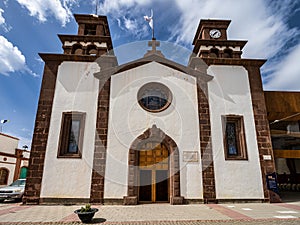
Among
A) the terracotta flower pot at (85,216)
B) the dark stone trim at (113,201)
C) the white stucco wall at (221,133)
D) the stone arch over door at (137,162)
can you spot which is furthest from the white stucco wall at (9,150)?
the white stucco wall at (221,133)

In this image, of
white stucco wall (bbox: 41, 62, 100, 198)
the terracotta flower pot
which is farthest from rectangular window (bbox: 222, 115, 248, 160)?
the terracotta flower pot

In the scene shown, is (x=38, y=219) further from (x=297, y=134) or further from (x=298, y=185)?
(x=298, y=185)

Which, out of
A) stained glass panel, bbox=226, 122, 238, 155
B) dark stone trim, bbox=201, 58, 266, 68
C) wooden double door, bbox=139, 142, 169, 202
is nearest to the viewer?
wooden double door, bbox=139, 142, 169, 202

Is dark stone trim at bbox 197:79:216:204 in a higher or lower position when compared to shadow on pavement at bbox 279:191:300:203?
higher

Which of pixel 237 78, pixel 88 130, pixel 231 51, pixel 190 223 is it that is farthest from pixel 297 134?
pixel 88 130

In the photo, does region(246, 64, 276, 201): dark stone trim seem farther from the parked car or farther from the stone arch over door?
the parked car

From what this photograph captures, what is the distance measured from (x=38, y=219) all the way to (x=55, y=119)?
16.3ft

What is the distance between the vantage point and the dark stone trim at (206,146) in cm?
973

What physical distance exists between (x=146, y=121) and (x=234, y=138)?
4624 mm

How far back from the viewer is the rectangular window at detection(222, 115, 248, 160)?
10.4 metres

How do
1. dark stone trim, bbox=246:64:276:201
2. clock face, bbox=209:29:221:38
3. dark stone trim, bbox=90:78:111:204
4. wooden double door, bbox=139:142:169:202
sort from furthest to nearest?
clock face, bbox=209:29:221:38
dark stone trim, bbox=246:64:276:201
wooden double door, bbox=139:142:169:202
dark stone trim, bbox=90:78:111:204

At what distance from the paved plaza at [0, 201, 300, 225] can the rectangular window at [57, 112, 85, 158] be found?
7.94ft

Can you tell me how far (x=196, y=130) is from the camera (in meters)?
10.6

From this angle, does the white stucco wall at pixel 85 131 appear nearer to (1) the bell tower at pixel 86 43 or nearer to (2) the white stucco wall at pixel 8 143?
(1) the bell tower at pixel 86 43
